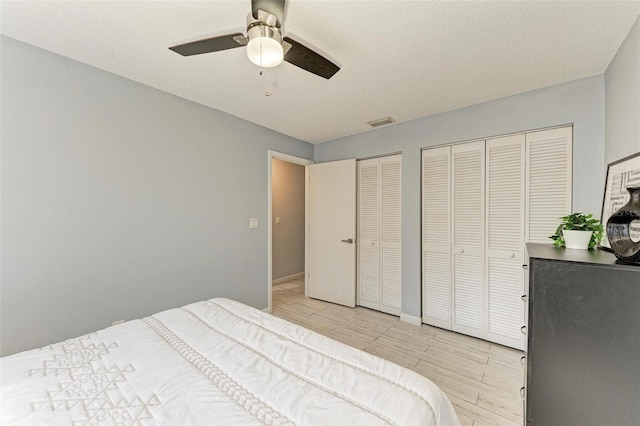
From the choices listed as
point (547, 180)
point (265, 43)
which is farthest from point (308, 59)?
point (547, 180)

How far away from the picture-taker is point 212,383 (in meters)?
1.00

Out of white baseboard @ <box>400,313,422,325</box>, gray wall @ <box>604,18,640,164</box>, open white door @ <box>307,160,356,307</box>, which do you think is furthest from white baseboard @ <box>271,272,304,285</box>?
gray wall @ <box>604,18,640,164</box>

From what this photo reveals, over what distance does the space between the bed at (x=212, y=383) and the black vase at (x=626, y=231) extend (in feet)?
3.10

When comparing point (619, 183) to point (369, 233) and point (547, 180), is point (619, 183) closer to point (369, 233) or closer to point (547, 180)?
point (547, 180)

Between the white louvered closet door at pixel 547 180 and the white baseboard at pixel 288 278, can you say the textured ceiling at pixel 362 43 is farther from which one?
the white baseboard at pixel 288 278

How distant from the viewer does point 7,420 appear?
806 millimetres

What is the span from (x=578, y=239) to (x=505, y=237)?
1.08 metres

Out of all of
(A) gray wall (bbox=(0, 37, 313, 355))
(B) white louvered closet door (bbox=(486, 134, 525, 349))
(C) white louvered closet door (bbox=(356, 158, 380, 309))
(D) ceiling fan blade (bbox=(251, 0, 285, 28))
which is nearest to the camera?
(D) ceiling fan blade (bbox=(251, 0, 285, 28))

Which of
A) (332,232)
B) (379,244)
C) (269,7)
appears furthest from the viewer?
(332,232)

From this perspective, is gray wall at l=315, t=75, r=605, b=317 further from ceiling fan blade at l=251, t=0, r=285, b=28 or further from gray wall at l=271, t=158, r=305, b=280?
ceiling fan blade at l=251, t=0, r=285, b=28

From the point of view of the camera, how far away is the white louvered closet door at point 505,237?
7.97 feet

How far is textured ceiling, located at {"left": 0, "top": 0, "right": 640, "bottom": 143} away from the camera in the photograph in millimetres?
1411

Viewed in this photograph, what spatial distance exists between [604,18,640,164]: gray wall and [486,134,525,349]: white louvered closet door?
0.60 m

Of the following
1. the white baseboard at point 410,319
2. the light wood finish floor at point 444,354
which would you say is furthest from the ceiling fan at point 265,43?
the white baseboard at point 410,319
